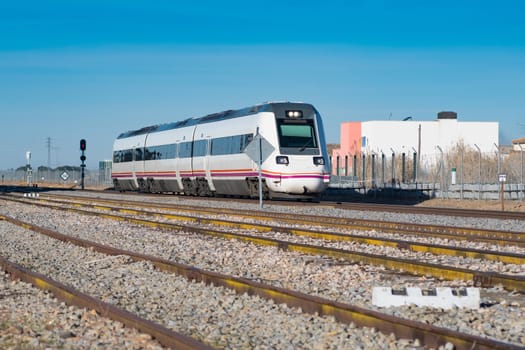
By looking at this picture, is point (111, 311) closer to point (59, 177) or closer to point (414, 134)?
point (414, 134)

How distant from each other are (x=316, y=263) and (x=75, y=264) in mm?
3693

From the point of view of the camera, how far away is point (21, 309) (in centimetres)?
822

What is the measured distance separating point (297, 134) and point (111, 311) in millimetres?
21093

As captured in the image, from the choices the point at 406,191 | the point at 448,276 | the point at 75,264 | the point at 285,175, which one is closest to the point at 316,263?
the point at 448,276

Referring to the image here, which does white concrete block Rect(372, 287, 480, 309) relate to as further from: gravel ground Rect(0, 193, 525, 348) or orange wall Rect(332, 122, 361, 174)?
orange wall Rect(332, 122, 361, 174)

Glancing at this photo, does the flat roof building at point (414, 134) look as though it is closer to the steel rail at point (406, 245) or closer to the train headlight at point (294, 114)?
the train headlight at point (294, 114)

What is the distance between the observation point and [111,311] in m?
7.47

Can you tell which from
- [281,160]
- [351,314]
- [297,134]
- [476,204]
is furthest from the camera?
[476,204]

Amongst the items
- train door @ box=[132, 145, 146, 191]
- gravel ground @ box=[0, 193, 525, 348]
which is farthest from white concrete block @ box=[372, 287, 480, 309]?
train door @ box=[132, 145, 146, 191]

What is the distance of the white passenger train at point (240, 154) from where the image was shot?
27.7 m

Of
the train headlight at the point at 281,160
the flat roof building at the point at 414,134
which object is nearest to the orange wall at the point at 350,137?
the flat roof building at the point at 414,134

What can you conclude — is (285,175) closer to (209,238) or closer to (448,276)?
(209,238)

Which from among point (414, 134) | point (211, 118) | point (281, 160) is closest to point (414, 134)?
point (414, 134)

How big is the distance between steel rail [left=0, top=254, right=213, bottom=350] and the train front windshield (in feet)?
57.0
